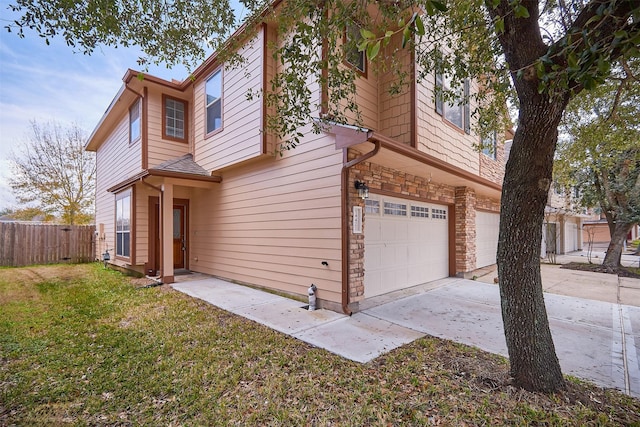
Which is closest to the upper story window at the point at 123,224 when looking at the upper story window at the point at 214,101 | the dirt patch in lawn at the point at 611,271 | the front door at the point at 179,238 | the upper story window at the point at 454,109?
the front door at the point at 179,238

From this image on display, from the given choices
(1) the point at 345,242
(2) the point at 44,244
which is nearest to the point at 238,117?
(1) the point at 345,242

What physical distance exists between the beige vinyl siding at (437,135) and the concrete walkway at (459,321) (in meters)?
3.25

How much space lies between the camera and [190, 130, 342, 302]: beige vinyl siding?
5383mm

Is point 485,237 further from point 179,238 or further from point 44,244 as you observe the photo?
point 44,244

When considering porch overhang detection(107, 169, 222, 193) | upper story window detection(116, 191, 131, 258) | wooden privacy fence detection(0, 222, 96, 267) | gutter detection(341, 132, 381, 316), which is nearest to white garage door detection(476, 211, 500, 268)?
gutter detection(341, 132, 381, 316)

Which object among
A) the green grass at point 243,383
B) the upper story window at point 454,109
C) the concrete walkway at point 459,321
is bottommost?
the concrete walkway at point 459,321

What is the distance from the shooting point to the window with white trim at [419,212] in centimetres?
714

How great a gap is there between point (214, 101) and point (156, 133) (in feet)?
6.82

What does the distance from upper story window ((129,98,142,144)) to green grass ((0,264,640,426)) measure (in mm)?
6165

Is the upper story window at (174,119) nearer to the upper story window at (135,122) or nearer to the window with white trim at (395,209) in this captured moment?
the upper story window at (135,122)

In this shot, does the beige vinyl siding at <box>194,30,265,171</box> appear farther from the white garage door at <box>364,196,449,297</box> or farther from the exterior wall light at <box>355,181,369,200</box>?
the white garage door at <box>364,196,449,297</box>

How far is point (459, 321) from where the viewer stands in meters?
4.87

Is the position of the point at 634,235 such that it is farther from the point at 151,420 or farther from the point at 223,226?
the point at 151,420

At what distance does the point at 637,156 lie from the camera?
859 cm
